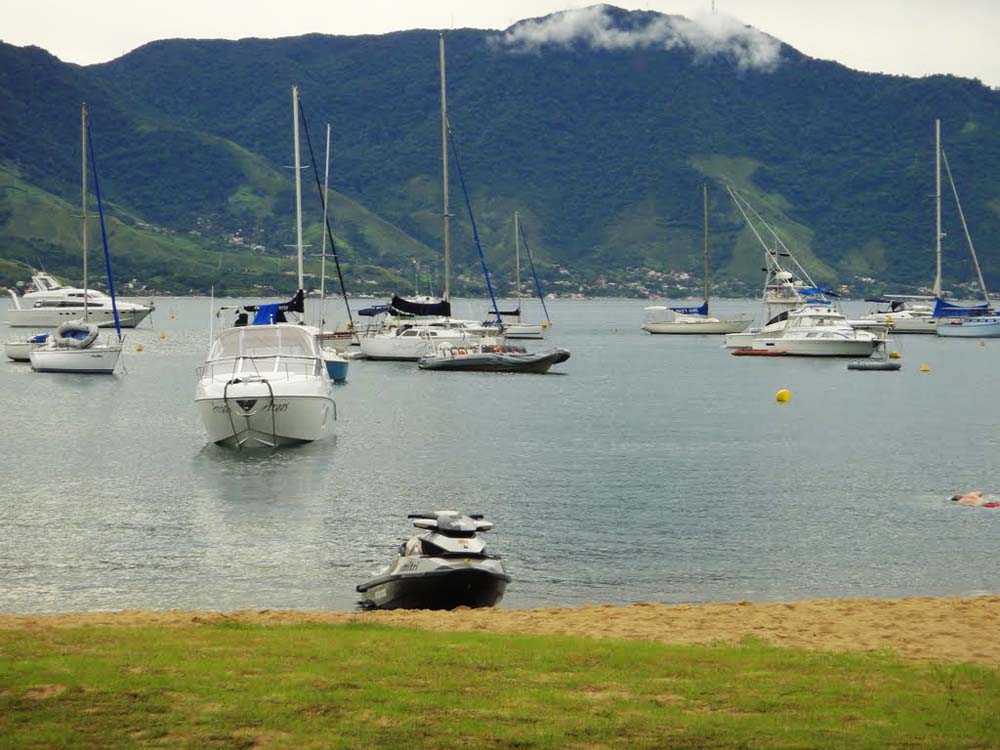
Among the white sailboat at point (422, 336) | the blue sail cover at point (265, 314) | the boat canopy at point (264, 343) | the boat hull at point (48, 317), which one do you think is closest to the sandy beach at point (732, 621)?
the boat canopy at point (264, 343)

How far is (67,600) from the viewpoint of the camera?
2739 centimetres

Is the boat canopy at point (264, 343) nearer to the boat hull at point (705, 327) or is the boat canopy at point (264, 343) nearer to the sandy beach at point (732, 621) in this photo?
the sandy beach at point (732, 621)

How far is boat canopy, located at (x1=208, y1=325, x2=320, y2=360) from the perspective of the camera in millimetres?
54031

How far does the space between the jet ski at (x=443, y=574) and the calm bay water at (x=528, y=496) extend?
2269 millimetres

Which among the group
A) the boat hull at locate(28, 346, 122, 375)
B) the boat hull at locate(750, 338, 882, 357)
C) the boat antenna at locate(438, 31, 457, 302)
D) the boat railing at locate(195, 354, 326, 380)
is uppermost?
the boat antenna at locate(438, 31, 457, 302)

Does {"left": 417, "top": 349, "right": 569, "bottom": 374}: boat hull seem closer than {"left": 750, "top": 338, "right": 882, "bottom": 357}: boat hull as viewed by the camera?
Yes

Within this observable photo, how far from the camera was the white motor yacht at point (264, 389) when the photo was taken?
51.1 meters

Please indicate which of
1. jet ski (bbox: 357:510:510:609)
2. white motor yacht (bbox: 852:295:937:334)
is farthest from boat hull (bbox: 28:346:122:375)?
white motor yacht (bbox: 852:295:937:334)

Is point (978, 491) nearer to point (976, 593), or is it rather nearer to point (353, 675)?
point (976, 593)

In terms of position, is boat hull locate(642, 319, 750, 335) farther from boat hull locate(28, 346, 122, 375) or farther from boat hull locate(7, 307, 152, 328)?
boat hull locate(28, 346, 122, 375)

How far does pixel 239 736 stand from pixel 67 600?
1447cm

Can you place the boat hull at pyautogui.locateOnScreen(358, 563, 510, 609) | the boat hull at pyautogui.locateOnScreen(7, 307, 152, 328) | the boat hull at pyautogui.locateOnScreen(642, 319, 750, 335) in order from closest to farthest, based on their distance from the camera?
the boat hull at pyautogui.locateOnScreen(358, 563, 510, 609) → the boat hull at pyautogui.locateOnScreen(642, 319, 750, 335) → the boat hull at pyautogui.locateOnScreen(7, 307, 152, 328)

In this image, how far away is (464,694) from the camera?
1597 centimetres

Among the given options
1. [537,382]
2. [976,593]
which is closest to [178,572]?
[976,593]
